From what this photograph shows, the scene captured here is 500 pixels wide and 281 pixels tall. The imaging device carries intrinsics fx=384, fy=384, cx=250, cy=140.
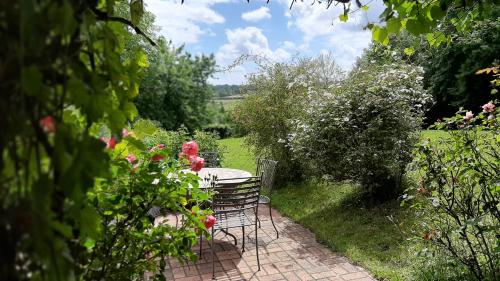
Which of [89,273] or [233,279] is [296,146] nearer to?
[233,279]

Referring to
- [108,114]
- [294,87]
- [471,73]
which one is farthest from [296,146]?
[471,73]

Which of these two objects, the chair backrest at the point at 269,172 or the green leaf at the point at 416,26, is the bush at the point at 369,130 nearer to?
the chair backrest at the point at 269,172

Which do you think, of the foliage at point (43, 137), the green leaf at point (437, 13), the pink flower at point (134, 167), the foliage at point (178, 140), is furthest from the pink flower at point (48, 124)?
the foliage at point (178, 140)

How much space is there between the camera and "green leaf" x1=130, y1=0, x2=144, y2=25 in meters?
1.18

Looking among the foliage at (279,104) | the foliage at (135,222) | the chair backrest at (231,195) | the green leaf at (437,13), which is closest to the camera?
the foliage at (135,222)

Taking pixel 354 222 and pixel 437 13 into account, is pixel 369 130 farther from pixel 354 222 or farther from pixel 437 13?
pixel 437 13

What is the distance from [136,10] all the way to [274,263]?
10.8ft

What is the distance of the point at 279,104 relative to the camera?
293 inches

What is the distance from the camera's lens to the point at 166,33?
1809cm

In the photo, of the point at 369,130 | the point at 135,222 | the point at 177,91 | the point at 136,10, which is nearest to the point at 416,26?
the point at 136,10

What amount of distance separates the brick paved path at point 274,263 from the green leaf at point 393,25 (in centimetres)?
224

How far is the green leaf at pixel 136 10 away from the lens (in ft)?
3.88

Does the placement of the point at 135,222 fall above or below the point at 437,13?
below

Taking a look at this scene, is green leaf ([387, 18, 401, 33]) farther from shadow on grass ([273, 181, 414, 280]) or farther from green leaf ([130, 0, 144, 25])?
green leaf ([130, 0, 144, 25])
